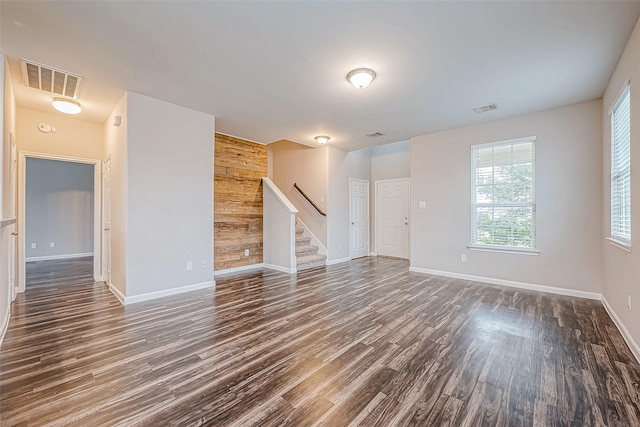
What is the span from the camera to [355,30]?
7.52 ft

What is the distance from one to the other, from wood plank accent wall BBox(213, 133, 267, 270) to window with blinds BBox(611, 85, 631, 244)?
17.8 feet

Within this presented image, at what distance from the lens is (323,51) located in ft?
8.50

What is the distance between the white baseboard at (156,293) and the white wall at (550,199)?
13.5 feet

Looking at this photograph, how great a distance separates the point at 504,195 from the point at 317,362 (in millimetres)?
4029

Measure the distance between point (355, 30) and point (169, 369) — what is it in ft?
9.96

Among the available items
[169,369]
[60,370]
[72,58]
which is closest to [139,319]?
[60,370]

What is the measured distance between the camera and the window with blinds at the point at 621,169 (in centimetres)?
268

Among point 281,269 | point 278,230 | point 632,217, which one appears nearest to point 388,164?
point 278,230

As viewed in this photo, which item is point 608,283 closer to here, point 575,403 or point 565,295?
point 565,295

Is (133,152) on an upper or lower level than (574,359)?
upper

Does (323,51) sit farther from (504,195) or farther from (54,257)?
(54,257)

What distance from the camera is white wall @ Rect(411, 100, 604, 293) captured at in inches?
147

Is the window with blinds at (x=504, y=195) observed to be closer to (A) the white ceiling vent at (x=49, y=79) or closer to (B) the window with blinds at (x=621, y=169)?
(B) the window with blinds at (x=621, y=169)

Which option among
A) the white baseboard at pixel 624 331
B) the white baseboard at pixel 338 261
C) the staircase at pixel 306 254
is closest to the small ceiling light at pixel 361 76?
the white baseboard at pixel 624 331
